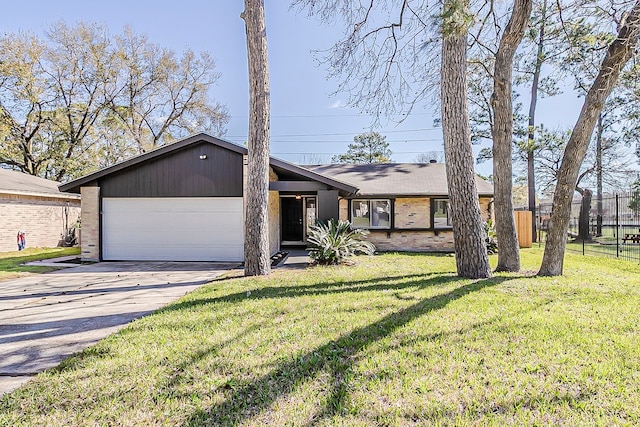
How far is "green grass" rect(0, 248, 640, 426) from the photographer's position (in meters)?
2.41

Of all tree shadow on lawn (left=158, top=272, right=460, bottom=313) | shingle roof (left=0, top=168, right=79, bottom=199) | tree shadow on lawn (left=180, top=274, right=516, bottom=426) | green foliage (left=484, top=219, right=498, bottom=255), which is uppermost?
shingle roof (left=0, top=168, right=79, bottom=199)

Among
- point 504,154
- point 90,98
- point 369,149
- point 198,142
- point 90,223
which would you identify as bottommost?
point 90,223

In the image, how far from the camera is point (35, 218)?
14.1 meters

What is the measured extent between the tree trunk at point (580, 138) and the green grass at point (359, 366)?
1947 mm

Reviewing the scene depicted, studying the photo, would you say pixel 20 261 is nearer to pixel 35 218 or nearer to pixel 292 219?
pixel 35 218

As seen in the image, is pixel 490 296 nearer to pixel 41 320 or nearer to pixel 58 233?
pixel 41 320

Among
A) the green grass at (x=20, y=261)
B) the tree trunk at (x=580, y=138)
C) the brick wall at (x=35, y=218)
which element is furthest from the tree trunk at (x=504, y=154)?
the brick wall at (x=35, y=218)

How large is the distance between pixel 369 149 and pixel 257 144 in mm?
26223

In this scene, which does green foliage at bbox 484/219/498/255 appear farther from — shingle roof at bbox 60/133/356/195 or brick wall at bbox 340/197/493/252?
shingle roof at bbox 60/133/356/195

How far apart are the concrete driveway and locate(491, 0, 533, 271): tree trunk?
23.3 feet

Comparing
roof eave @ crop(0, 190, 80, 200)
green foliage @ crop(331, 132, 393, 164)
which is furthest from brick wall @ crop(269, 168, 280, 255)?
green foliage @ crop(331, 132, 393, 164)

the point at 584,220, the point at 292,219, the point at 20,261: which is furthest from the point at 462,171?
the point at 584,220

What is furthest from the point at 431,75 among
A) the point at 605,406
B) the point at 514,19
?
the point at 605,406

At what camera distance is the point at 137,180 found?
1091cm
